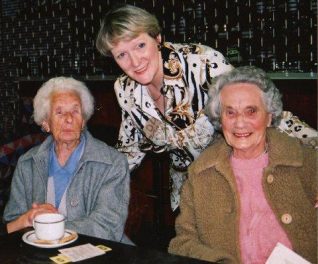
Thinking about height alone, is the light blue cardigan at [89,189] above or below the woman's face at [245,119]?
below

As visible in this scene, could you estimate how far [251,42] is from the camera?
15.1 feet

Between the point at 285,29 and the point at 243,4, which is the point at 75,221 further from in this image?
the point at 243,4

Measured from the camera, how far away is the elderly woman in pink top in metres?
1.72

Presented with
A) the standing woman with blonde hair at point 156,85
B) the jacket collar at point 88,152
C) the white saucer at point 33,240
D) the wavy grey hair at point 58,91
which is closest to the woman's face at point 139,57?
the standing woman with blonde hair at point 156,85

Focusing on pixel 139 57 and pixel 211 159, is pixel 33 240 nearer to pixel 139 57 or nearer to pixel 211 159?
pixel 211 159

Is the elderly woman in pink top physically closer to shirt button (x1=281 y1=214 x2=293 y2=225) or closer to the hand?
shirt button (x1=281 y1=214 x2=293 y2=225)

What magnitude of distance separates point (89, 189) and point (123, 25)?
30.9 inches

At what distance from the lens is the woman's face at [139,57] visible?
7.09ft

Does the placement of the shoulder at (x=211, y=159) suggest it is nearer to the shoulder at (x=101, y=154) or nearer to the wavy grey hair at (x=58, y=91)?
the shoulder at (x=101, y=154)

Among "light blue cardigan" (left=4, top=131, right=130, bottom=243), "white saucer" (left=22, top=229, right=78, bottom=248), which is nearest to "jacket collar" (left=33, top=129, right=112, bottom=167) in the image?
"light blue cardigan" (left=4, top=131, right=130, bottom=243)

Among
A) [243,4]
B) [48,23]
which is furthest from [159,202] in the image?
[48,23]

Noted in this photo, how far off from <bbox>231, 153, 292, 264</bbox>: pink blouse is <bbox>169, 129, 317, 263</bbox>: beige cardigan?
0.03 metres

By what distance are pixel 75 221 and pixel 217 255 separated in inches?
24.3

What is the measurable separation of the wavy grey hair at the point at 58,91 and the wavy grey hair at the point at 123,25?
0.26 m
